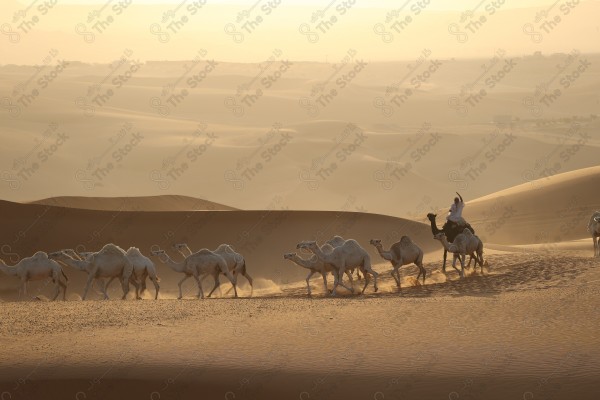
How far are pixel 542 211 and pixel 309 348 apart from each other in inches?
1277

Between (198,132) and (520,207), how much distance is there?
171ft

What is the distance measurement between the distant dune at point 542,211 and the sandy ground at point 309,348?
2293 centimetres

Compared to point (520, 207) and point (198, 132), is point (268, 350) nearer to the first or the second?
point (520, 207)

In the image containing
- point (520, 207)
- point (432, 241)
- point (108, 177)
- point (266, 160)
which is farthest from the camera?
point (266, 160)

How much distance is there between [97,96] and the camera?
395 ft

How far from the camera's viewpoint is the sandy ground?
12.7 meters

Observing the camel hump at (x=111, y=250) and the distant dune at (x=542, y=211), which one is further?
the distant dune at (x=542, y=211)

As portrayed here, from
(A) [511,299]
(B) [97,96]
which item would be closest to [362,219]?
(A) [511,299]

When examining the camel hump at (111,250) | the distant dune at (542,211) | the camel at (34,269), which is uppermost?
the distant dune at (542,211)

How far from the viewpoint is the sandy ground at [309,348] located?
41.7 feet

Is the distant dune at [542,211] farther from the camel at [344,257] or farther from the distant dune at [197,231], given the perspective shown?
the camel at [344,257]

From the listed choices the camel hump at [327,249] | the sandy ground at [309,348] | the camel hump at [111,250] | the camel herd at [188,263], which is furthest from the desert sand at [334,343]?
the camel hump at [111,250]

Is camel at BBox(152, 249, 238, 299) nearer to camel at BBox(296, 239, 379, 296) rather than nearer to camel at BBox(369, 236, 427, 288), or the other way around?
camel at BBox(296, 239, 379, 296)

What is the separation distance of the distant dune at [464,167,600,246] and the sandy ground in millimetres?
22929
